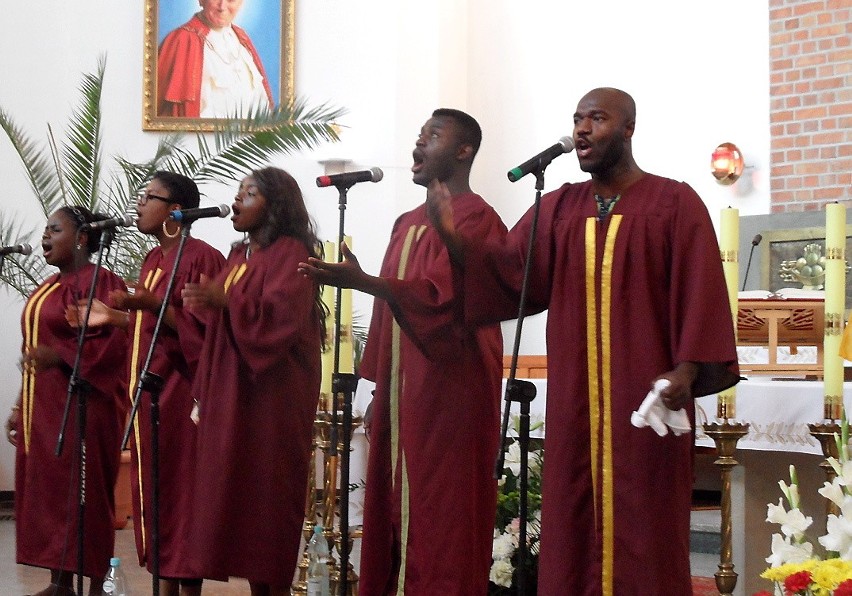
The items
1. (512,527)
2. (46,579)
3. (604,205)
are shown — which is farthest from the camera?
(46,579)

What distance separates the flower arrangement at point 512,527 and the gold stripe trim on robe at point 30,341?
2.21 metres

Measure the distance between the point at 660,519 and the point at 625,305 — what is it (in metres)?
0.59

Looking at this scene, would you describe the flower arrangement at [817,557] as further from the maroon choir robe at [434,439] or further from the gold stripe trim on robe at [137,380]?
the gold stripe trim on robe at [137,380]

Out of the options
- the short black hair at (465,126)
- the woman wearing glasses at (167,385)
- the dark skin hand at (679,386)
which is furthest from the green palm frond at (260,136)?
the dark skin hand at (679,386)

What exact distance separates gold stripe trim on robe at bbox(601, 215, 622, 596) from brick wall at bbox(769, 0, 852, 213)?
571 cm

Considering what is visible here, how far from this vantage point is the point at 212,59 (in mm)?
10891

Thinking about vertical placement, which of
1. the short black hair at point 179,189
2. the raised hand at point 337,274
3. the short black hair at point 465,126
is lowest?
the raised hand at point 337,274

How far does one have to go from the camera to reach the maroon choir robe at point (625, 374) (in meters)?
3.44

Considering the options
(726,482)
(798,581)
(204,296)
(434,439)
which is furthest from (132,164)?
(798,581)

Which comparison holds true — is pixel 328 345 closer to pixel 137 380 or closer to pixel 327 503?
pixel 327 503

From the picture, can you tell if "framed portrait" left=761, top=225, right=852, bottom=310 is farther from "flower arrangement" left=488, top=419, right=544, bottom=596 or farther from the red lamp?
"flower arrangement" left=488, top=419, right=544, bottom=596

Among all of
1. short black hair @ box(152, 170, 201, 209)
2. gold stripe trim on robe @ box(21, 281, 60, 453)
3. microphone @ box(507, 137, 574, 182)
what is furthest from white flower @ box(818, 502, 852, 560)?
gold stripe trim on robe @ box(21, 281, 60, 453)

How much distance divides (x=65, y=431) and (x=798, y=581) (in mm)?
4245

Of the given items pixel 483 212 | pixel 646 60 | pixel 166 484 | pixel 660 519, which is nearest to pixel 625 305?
pixel 660 519
